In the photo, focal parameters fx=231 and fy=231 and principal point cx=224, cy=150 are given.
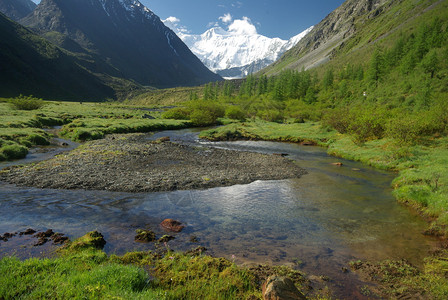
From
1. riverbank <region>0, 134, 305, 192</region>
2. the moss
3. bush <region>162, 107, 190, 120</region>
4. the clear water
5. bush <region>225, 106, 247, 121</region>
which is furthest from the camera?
bush <region>225, 106, 247, 121</region>

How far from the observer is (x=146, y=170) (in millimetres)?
26875

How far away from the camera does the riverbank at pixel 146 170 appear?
849 inches

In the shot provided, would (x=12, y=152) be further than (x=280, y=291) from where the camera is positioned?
Yes

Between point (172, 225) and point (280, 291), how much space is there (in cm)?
879

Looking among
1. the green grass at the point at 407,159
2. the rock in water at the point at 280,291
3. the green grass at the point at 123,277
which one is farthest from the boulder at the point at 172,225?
the green grass at the point at 407,159

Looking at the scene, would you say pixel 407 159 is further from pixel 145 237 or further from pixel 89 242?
pixel 89 242

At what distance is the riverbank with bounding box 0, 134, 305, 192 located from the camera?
70.7 ft

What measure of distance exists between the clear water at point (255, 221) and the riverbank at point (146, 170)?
1679mm

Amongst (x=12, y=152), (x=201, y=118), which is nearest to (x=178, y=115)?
(x=201, y=118)

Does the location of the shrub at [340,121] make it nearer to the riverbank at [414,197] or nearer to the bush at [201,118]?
the riverbank at [414,197]

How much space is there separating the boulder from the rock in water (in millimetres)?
7776

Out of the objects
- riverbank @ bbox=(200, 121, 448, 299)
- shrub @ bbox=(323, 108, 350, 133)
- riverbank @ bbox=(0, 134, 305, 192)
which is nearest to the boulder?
riverbank @ bbox=(0, 134, 305, 192)

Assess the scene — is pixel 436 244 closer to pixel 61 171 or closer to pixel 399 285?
pixel 399 285

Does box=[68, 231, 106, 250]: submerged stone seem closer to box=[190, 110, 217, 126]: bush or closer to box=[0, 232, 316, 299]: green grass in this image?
box=[0, 232, 316, 299]: green grass
